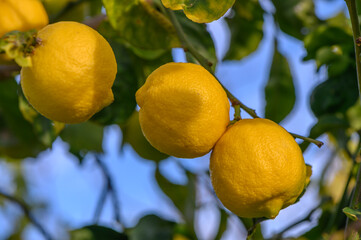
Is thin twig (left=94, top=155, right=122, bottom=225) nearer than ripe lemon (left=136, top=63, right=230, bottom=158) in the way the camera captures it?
No

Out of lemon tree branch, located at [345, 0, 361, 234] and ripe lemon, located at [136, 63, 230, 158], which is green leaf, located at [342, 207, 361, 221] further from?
ripe lemon, located at [136, 63, 230, 158]

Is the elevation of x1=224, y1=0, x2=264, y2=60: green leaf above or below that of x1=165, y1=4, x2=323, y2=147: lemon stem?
below

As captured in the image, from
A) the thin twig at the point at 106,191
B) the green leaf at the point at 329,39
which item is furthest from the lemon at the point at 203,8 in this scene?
the thin twig at the point at 106,191

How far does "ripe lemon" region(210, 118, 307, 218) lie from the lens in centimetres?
61

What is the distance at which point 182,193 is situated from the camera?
52.4 inches

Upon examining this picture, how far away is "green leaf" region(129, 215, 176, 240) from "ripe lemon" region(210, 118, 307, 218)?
443mm

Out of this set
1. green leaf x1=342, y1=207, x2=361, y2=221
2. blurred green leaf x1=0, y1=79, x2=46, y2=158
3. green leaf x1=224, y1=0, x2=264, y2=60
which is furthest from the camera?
green leaf x1=224, y1=0, x2=264, y2=60

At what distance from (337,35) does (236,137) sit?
551 mm

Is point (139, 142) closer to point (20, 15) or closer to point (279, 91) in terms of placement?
point (279, 91)

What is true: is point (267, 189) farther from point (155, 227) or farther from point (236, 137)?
point (155, 227)

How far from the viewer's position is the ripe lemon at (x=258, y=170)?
61cm

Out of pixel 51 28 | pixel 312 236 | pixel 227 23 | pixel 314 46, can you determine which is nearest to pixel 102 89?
pixel 51 28

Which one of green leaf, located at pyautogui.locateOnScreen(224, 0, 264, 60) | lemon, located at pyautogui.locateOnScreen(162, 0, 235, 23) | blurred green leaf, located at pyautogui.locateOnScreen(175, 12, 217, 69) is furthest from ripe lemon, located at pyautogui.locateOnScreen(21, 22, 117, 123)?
green leaf, located at pyautogui.locateOnScreen(224, 0, 264, 60)

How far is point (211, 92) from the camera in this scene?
645 millimetres
